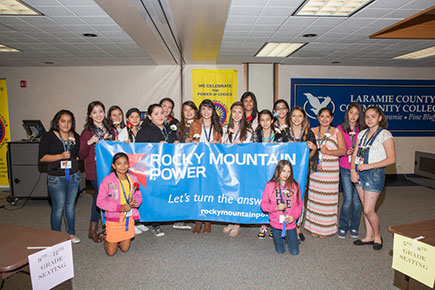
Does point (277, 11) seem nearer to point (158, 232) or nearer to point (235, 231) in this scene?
point (235, 231)

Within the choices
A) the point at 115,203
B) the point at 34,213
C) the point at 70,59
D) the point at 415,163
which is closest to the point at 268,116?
the point at 115,203

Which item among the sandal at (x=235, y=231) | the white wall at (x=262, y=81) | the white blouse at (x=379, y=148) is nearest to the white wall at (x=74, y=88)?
the white wall at (x=262, y=81)

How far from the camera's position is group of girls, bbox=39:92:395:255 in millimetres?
2951

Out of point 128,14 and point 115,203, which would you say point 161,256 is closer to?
point 115,203

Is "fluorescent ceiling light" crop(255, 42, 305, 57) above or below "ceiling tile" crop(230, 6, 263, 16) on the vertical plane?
above

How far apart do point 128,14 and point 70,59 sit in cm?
323

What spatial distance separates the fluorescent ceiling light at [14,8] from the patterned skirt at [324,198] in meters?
4.05

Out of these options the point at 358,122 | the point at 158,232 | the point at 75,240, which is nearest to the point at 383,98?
the point at 358,122

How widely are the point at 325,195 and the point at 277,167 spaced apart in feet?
2.67

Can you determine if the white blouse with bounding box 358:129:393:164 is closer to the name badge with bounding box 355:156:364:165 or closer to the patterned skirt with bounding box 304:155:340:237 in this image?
the name badge with bounding box 355:156:364:165

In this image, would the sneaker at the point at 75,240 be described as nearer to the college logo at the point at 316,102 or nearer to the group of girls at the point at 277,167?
the group of girls at the point at 277,167

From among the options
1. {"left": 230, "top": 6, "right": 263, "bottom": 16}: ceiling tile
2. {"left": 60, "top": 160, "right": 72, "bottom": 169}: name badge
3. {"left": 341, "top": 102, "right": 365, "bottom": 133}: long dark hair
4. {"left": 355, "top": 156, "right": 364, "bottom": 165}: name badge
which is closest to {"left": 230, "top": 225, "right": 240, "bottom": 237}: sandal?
{"left": 355, "top": 156, "right": 364, "bottom": 165}: name badge

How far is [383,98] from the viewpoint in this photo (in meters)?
7.07

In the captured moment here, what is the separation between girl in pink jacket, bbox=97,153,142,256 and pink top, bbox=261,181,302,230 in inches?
54.2
